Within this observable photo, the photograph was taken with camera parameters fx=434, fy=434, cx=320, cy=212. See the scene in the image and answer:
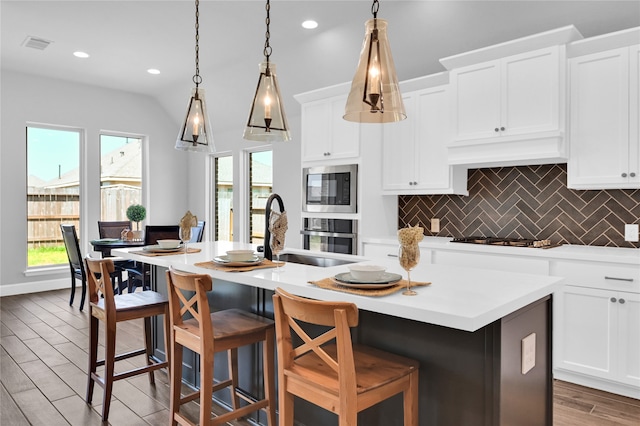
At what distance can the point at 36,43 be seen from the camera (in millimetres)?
4672

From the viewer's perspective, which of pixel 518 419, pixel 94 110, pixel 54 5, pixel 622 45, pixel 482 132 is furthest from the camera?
pixel 94 110

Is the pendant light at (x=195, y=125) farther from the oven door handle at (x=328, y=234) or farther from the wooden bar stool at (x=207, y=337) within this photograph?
the oven door handle at (x=328, y=234)

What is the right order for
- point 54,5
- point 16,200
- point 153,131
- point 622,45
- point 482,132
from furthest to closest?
1. point 153,131
2. point 16,200
3. point 54,5
4. point 482,132
5. point 622,45

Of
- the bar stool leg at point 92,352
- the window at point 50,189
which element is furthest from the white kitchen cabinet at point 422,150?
the window at point 50,189

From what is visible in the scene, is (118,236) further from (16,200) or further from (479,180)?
(479,180)

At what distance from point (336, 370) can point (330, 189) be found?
3.05m

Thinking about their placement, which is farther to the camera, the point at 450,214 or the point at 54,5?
the point at 450,214

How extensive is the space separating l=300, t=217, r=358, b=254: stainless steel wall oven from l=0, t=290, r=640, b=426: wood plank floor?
189 centimetres

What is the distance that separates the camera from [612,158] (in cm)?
298

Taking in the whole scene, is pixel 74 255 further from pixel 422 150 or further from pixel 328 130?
pixel 422 150

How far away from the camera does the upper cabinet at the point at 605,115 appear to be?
9.46 feet

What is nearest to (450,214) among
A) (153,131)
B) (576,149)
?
(576,149)

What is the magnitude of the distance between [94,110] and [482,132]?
553 centimetres

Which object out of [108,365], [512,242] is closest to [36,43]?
[108,365]
